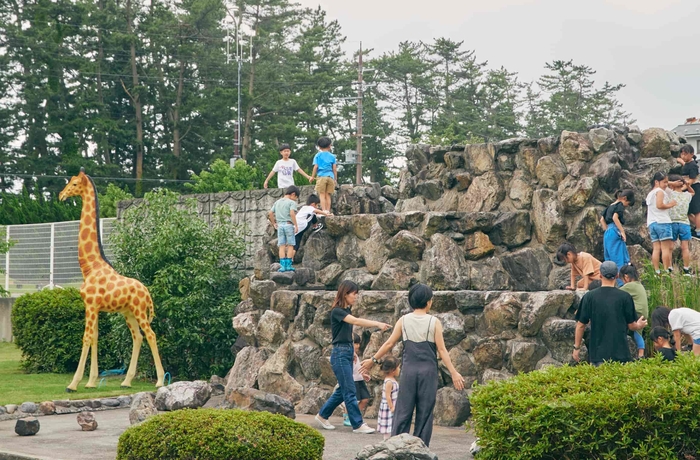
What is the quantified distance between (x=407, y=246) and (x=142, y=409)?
507cm

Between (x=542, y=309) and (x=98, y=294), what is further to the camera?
(x=98, y=294)

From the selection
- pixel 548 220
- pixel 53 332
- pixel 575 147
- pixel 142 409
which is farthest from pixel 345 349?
pixel 53 332

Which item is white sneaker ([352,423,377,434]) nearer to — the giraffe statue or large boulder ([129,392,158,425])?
large boulder ([129,392,158,425])

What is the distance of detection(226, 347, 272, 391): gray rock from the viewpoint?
15.8 m

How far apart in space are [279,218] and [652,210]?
6.02 meters

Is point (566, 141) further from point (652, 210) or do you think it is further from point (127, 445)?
point (127, 445)

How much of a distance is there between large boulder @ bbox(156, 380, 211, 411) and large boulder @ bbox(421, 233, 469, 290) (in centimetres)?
387

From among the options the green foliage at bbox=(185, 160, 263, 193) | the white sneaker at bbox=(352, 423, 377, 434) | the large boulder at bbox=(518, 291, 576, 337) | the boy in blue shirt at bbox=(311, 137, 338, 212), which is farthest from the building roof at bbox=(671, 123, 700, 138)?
the white sneaker at bbox=(352, 423, 377, 434)

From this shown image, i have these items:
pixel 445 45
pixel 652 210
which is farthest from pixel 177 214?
pixel 445 45

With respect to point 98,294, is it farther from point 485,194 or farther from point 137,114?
point 137,114

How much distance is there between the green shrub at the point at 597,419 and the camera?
7984 mm

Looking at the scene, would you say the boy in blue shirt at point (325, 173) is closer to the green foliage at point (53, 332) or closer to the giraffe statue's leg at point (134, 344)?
the giraffe statue's leg at point (134, 344)

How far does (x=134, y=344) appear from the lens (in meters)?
17.5

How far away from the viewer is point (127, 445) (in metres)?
8.88
